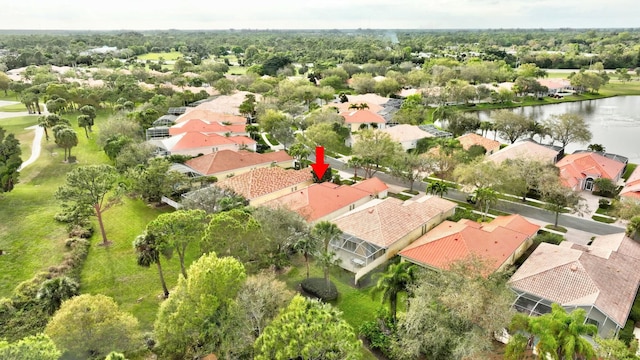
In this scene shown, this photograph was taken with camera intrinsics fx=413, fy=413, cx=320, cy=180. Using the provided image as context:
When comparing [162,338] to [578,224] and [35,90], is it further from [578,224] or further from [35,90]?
[35,90]

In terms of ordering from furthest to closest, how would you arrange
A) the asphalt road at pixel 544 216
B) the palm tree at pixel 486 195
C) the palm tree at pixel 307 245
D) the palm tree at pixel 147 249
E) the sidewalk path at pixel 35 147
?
the sidewalk path at pixel 35 147 → the asphalt road at pixel 544 216 → the palm tree at pixel 486 195 → the palm tree at pixel 307 245 → the palm tree at pixel 147 249

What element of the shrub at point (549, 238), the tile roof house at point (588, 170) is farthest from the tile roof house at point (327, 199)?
the tile roof house at point (588, 170)

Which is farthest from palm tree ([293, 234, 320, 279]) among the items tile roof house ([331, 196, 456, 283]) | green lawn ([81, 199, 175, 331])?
green lawn ([81, 199, 175, 331])

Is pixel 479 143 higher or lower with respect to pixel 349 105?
lower

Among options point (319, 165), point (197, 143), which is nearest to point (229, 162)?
point (197, 143)

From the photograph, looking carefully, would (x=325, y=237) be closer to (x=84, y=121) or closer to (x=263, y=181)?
(x=263, y=181)

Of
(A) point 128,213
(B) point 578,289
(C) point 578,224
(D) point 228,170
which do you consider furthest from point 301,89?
(B) point 578,289

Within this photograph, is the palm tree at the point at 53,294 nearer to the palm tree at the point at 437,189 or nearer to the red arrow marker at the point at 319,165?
the red arrow marker at the point at 319,165
